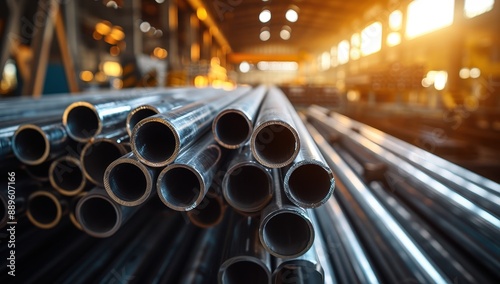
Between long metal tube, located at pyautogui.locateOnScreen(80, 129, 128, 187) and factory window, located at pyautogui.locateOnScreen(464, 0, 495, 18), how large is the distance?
5.97m

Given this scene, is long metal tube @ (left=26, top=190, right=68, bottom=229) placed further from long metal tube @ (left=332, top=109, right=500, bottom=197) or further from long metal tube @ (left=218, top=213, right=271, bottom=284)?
long metal tube @ (left=332, top=109, right=500, bottom=197)

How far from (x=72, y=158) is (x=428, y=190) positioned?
6.05ft

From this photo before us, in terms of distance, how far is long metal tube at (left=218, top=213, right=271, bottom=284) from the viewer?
0.94m

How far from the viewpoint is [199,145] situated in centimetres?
105

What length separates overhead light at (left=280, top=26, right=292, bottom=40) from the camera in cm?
1496

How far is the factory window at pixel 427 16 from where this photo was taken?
6.52 m

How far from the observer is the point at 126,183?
3.24ft

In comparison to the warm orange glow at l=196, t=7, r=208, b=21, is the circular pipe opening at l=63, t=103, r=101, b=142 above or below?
below

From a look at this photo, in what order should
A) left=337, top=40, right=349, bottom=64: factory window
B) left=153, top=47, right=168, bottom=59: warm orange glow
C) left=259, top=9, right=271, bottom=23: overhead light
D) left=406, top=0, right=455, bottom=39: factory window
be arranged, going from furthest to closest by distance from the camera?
left=337, top=40, right=349, bottom=64: factory window → left=259, top=9, right=271, bottom=23: overhead light → left=153, top=47, right=168, bottom=59: warm orange glow → left=406, top=0, right=455, bottom=39: factory window

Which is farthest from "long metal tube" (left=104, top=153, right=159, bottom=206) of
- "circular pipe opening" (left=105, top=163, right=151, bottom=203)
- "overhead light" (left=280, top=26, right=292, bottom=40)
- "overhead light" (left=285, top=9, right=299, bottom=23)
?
"overhead light" (left=280, top=26, right=292, bottom=40)

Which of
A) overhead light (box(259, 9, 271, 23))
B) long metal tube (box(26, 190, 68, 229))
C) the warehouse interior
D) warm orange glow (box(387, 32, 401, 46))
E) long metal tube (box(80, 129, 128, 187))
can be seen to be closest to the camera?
the warehouse interior

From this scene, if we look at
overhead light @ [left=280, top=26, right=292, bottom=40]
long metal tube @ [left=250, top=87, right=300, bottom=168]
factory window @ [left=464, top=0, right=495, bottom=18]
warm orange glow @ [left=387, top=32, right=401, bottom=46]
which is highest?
overhead light @ [left=280, top=26, right=292, bottom=40]

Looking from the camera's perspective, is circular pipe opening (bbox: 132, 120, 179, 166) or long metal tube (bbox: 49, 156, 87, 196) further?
long metal tube (bbox: 49, 156, 87, 196)

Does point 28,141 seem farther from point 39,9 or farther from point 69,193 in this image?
point 39,9
